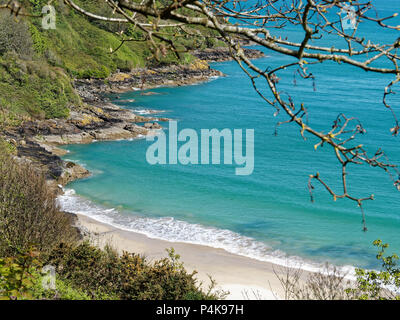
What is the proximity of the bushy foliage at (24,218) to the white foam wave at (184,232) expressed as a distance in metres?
8.58

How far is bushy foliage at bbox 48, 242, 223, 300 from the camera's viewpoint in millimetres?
12688

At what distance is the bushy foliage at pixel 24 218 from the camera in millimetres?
13766

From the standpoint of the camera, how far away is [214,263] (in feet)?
72.8

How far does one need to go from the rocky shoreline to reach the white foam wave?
3147mm

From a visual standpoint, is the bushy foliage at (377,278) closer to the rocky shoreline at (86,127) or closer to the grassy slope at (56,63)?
the rocky shoreline at (86,127)

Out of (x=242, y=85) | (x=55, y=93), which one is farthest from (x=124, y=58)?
(x=55, y=93)

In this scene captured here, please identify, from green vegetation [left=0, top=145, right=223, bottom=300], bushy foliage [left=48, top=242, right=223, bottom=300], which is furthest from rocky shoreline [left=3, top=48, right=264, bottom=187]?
bushy foliage [left=48, top=242, right=223, bottom=300]

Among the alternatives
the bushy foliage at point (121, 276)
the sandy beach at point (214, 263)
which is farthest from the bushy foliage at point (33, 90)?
the bushy foliage at point (121, 276)

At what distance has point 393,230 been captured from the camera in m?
28.6

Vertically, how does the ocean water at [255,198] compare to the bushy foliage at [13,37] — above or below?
below

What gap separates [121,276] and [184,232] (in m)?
12.8

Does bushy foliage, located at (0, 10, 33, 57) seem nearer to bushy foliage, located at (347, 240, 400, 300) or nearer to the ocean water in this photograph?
the ocean water

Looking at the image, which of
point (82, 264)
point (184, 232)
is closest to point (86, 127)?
point (184, 232)

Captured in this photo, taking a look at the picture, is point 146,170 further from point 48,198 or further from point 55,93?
point 48,198
